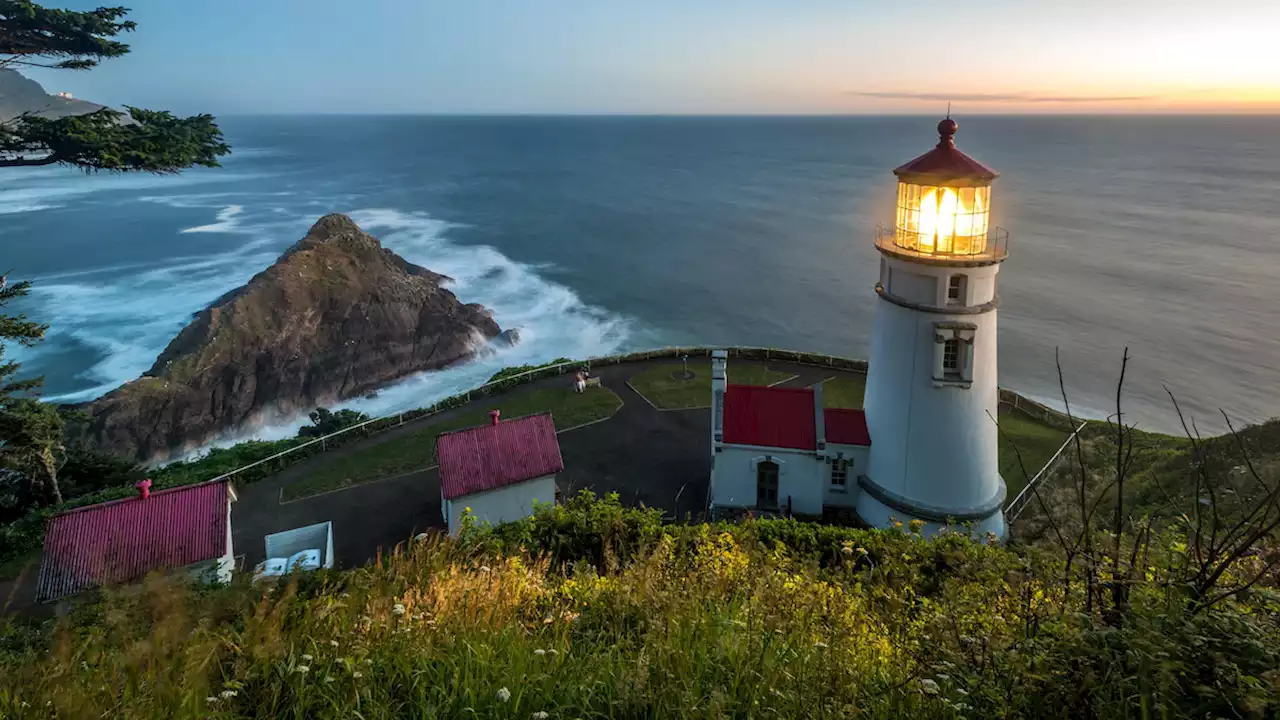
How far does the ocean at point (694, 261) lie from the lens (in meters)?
32.7

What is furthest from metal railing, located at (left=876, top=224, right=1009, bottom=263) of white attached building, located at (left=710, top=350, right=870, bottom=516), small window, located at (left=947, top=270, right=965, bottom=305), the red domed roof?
white attached building, located at (left=710, top=350, right=870, bottom=516)

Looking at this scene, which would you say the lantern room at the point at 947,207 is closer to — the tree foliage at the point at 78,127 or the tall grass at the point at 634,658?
the tall grass at the point at 634,658

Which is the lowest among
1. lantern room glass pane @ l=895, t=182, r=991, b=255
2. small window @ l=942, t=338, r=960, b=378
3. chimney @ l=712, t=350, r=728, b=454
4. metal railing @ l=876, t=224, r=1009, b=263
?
chimney @ l=712, t=350, r=728, b=454

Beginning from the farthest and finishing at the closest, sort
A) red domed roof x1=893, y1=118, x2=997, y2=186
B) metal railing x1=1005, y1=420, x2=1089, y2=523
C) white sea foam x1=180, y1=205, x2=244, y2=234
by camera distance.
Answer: white sea foam x1=180, y1=205, x2=244, y2=234 → metal railing x1=1005, y1=420, x2=1089, y2=523 → red domed roof x1=893, y1=118, x2=997, y2=186

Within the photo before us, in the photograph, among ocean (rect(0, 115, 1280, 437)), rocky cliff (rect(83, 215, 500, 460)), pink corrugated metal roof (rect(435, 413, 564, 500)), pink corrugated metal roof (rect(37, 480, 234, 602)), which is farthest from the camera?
ocean (rect(0, 115, 1280, 437))

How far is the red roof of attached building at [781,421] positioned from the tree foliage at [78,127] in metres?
9.06

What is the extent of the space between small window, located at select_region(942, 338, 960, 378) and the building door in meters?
3.48

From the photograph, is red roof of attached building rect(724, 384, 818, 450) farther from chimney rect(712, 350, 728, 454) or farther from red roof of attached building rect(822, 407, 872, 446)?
red roof of attached building rect(822, 407, 872, 446)

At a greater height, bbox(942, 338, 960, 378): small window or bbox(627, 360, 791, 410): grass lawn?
bbox(942, 338, 960, 378): small window

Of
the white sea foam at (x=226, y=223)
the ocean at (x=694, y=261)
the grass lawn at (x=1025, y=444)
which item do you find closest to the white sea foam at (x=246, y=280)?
the ocean at (x=694, y=261)

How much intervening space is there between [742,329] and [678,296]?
22.6 ft

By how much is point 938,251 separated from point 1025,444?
817 centimetres

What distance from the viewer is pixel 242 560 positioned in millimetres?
11672

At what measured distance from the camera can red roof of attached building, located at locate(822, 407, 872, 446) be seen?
40.1ft
